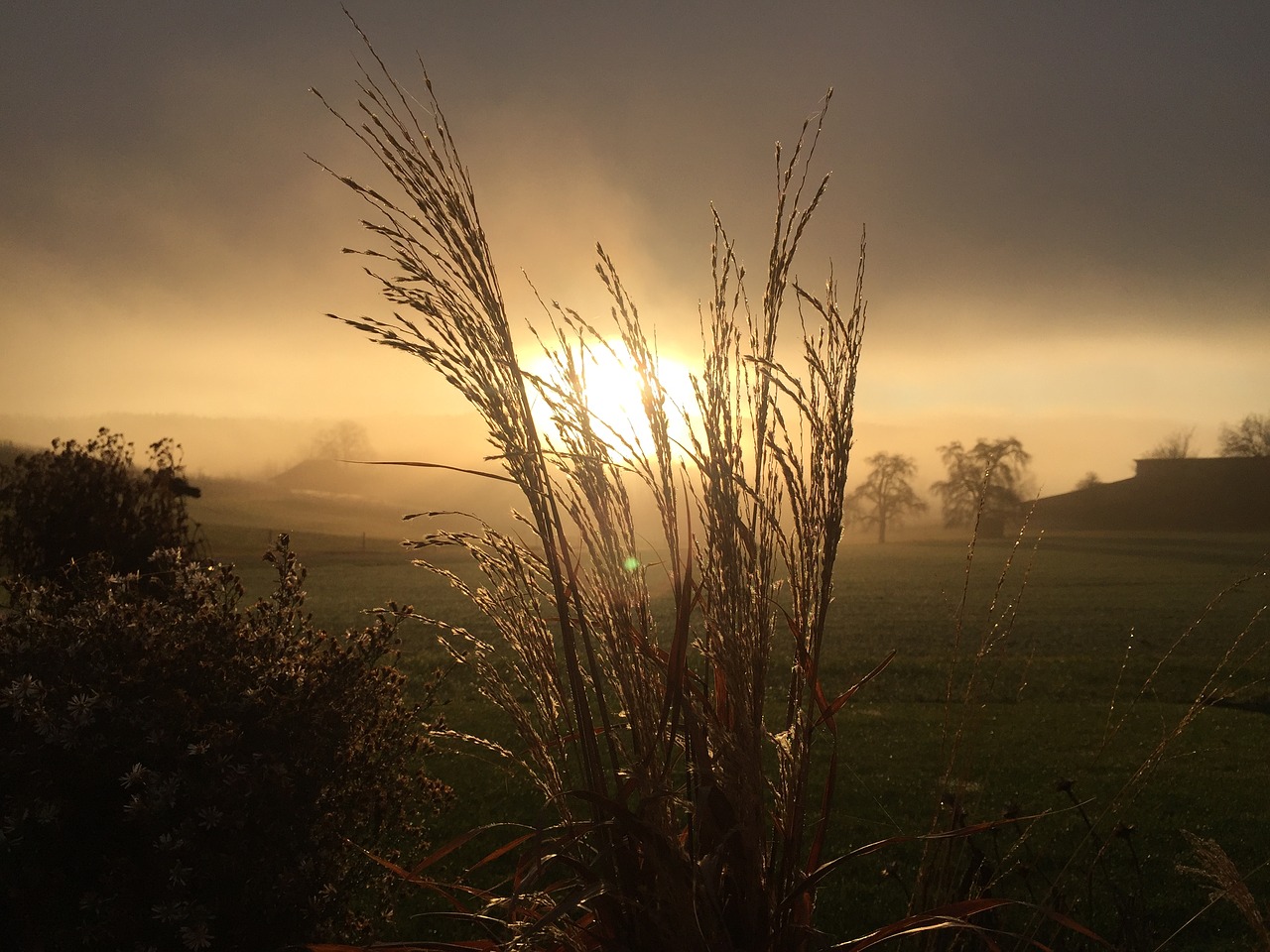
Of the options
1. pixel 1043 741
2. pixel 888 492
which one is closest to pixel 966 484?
pixel 888 492

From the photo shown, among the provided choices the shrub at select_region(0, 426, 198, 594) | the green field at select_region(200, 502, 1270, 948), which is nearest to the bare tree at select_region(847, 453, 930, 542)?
the green field at select_region(200, 502, 1270, 948)

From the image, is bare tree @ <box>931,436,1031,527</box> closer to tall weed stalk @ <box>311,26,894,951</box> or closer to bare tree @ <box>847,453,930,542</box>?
bare tree @ <box>847,453,930,542</box>

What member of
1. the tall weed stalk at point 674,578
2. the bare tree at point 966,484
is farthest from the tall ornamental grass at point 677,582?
the bare tree at point 966,484

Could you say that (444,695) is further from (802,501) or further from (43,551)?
(802,501)

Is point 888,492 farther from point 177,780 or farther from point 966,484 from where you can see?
point 177,780

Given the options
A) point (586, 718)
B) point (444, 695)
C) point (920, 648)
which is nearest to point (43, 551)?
point (444, 695)

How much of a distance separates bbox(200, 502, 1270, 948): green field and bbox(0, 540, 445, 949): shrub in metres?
0.83

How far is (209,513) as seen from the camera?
78000 millimetres

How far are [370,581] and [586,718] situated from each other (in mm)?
35244

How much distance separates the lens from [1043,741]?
10.3 m

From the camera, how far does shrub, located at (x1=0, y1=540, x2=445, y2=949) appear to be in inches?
106

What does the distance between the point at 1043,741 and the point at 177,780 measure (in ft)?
32.5

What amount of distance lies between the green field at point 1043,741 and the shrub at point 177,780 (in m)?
0.83

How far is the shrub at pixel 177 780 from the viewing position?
Answer: 8.81ft
